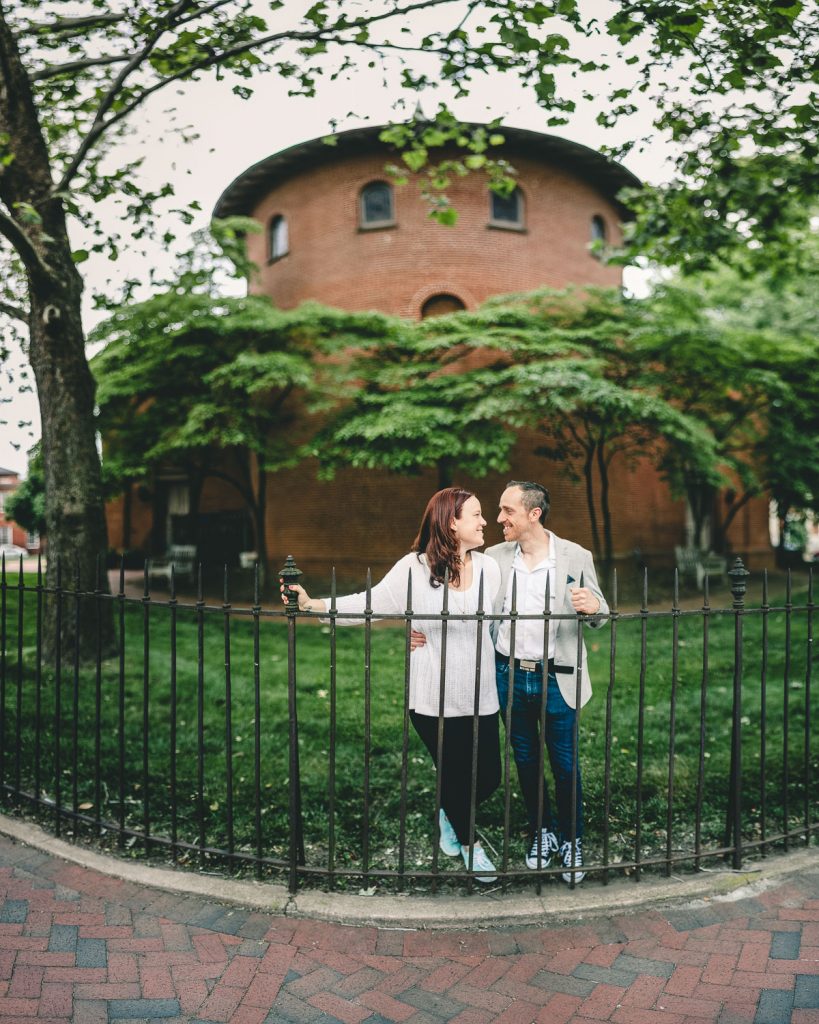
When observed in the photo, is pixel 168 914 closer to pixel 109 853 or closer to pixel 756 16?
pixel 109 853

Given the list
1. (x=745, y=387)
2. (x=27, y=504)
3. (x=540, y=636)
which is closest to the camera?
(x=540, y=636)

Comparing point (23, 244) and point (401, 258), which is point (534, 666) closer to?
point (23, 244)

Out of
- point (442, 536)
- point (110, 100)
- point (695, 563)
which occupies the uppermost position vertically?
point (110, 100)

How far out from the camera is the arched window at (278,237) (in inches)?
749

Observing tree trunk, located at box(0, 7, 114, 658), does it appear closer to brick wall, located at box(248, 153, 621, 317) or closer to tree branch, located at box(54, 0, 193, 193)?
tree branch, located at box(54, 0, 193, 193)

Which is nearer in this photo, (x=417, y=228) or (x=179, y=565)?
(x=417, y=228)

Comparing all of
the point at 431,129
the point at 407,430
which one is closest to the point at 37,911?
the point at 431,129

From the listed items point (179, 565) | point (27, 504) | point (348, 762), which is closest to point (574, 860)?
point (348, 762)

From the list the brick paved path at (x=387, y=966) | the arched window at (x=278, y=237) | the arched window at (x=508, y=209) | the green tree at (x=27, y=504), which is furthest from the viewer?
the green tree at (x=27, y=504)

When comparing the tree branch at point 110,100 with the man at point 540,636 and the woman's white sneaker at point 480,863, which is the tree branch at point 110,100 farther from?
the woman's white sneaker at point 480,863

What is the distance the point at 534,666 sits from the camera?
11.8 feet

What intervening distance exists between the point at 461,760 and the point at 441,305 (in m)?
15.1

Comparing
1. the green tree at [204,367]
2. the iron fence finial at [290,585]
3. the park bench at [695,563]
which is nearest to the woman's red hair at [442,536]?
the iron fence finial at [290,585]

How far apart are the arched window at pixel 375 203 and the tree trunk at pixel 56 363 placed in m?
11.3
